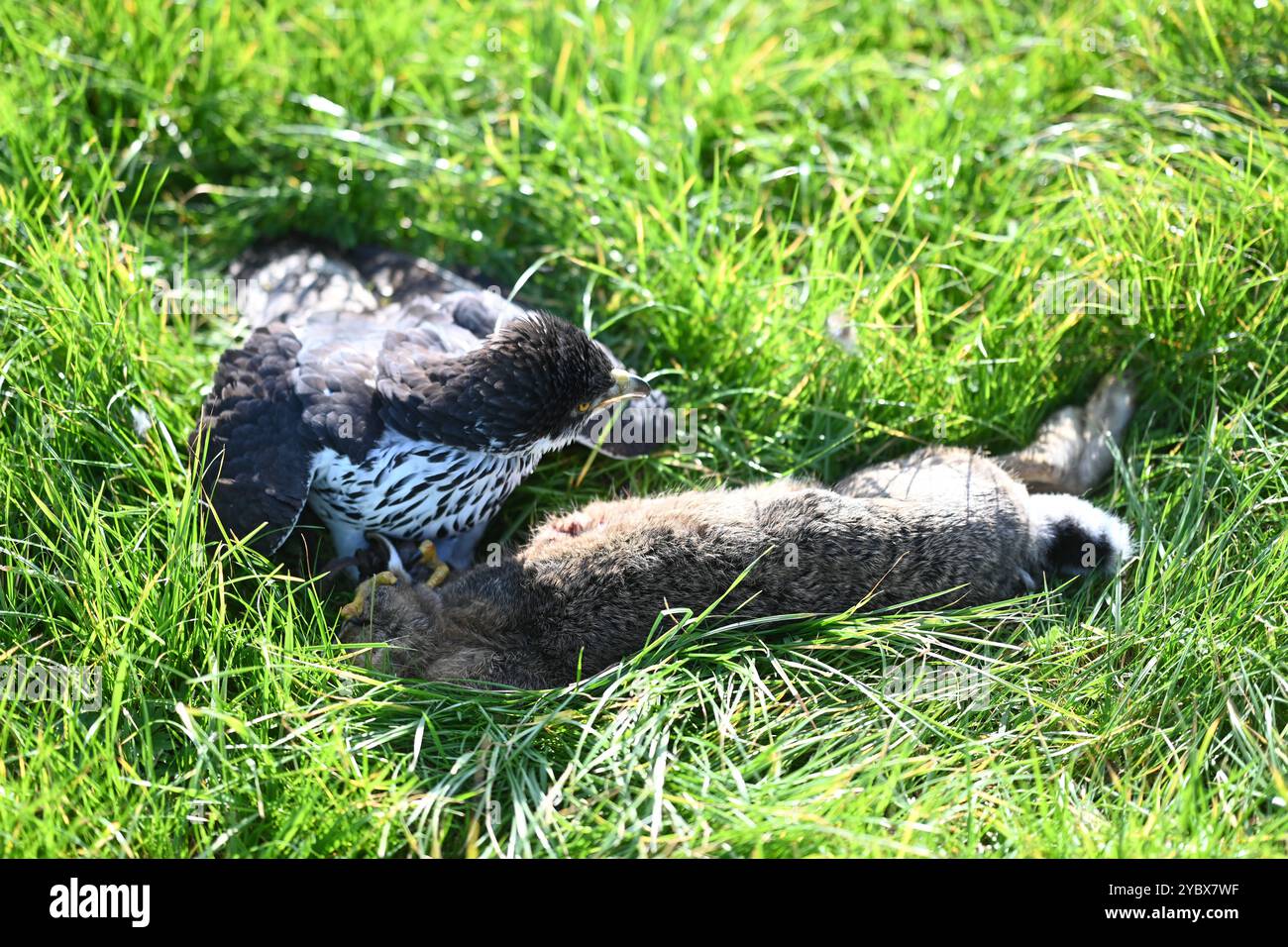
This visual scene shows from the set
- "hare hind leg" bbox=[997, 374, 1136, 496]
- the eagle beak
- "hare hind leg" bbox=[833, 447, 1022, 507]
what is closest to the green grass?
"hare hind leg" bbox=[997, 374, 1136, 496]

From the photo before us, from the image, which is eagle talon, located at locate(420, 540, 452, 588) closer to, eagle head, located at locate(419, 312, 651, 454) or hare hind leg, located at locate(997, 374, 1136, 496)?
eagle head, located at locate(419, 312, 651, 454)

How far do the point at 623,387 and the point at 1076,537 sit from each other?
1.88 metres

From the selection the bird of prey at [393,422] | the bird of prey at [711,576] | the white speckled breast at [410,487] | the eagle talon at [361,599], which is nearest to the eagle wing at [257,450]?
the bird of prey at [393,422]

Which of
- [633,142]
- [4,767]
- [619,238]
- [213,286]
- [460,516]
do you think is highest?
[633,142]

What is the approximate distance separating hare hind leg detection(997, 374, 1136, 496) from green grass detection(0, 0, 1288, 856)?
0.33 ft

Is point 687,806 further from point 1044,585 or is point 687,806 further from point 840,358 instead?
point 840,358

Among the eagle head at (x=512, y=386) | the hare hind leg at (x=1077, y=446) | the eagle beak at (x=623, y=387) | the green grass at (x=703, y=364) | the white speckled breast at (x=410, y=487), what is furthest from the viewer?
the hare hind leg at (x=1077, y=446)

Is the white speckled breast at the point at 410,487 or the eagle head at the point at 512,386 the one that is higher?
the eagle head at the point at 512,386

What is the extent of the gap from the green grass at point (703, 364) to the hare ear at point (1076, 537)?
0.43 feet

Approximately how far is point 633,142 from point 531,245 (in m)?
0.69

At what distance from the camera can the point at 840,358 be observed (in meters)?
4.91

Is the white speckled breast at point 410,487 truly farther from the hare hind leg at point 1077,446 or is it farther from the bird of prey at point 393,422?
the hare hind leg at point 1077,446

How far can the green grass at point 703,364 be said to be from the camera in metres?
3.68
